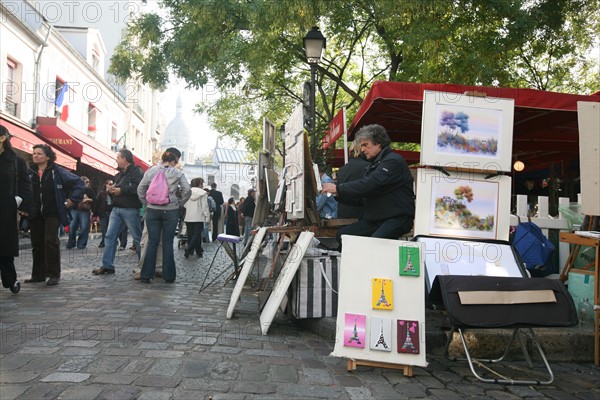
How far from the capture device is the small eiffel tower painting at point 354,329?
Result: 3.65m

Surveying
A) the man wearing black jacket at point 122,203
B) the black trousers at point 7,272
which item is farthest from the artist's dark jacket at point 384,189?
the man wearing black jacket at point 122,203

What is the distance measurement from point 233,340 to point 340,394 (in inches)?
53.0

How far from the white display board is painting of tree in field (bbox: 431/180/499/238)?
1157mm

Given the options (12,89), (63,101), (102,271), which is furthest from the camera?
(63,101)

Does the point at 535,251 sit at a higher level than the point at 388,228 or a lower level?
lower

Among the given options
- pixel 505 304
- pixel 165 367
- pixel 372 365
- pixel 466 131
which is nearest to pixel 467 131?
pixel 466 131

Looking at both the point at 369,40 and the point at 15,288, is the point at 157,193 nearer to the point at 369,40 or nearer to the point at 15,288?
the point at 15,288

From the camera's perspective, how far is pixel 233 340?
13.9 feet

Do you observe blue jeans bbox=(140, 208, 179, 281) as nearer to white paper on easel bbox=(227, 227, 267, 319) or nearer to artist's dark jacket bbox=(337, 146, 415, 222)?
white paper on easel bbox=(227, 227, 267, 319)

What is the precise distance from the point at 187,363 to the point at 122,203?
4.70m

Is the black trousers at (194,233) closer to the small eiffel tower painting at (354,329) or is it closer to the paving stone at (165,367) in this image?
the paving stone at (165,367)

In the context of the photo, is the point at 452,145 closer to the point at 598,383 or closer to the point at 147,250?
the point at 598,383

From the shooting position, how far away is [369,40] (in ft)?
57.6

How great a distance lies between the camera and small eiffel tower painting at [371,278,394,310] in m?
3.73
